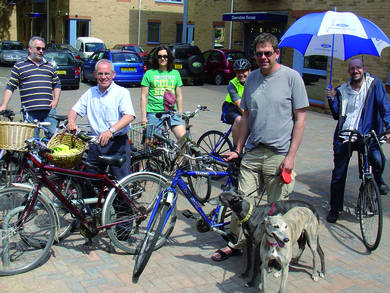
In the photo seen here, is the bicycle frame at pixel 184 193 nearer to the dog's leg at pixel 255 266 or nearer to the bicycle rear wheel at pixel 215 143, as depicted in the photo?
the dog's leg at pixel 255 266

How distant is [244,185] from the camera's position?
14.0 ft

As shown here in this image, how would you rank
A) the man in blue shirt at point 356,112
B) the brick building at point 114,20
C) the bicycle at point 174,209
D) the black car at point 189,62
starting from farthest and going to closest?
the brick building at point 114,20, the black car at point 189,62, the man in blue shirt at point 356,112, the bicycle at point 174,209

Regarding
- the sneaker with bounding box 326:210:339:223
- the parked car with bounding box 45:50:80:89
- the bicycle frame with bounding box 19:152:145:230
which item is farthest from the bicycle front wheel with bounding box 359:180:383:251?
the parked car with bounding box 45:50:80:89

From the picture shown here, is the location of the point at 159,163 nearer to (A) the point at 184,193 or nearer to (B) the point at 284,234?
(A) the point at 184,193

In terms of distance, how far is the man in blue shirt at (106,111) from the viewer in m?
4.50

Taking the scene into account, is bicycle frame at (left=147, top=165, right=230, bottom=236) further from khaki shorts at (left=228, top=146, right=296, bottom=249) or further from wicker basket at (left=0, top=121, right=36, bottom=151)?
wicker basket at (left=0, top=121, right=36, bottom=151)

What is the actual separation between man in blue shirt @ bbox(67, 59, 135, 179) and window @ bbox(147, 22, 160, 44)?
102ft

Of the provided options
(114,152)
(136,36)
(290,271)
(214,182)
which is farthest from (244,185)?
(136,36)

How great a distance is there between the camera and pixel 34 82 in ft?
20.6

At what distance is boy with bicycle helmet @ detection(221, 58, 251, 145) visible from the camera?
607 centimetres

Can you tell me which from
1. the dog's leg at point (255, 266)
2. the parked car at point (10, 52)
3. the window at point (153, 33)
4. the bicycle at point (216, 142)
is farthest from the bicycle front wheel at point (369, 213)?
the window at point (153, 33)

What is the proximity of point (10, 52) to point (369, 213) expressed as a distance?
1065 inches

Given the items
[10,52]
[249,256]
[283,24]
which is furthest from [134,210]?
[10,52]

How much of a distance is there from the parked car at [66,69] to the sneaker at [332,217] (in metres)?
13.7
